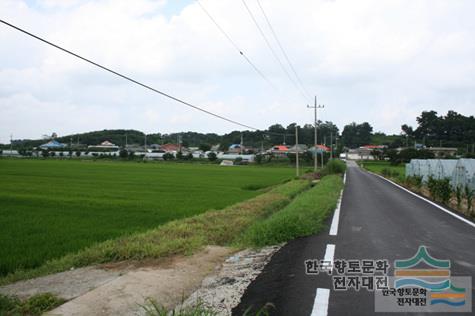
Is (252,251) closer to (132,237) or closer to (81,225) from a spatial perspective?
(132,237)

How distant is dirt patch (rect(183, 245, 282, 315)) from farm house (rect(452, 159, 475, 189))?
48.4 feet

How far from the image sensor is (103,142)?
151 m

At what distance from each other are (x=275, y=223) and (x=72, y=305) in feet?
18.1

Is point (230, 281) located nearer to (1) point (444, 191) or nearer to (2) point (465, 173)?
(1) point (444, 191)

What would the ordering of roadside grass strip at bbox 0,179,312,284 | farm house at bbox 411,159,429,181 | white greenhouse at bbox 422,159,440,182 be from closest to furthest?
roadside grass strip at bbox 0,179,312,284, white greenhouse at bbox 422,159,440,182, farm house at bbox 411,159,429,181

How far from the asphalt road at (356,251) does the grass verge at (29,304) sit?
7.75ft

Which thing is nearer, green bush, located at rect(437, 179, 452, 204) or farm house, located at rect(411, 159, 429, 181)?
green bush, located at rect(437, 179, 452, 204)

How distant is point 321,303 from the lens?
4.54 metres

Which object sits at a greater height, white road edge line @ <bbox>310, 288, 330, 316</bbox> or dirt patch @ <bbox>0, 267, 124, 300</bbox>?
white road edge line @ <bbox>310, 288, 330, 316</bbox>

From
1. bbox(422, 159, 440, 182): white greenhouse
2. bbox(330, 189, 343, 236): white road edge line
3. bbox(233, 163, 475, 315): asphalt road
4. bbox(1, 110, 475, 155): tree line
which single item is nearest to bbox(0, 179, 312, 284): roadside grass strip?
bbox(233, 163, 475, 315): asphalt road

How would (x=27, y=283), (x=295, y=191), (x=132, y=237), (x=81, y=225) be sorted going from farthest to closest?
(x=295, y=191) → (x=81, y=225) → (x=132, y=237) → (x=27, y=283)

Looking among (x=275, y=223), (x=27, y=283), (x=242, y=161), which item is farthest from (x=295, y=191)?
(x=242, y=161)

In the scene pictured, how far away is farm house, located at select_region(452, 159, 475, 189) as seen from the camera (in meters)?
18.0

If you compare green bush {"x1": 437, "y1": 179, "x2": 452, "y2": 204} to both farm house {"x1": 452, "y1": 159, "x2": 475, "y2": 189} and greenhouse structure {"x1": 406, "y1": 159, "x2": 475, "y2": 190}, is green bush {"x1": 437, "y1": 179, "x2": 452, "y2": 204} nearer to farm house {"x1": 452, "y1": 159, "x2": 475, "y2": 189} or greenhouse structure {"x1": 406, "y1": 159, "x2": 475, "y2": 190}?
greenhouse structure {"x1": 406, "y1": 159, "x2": 475, "y2": 190}
